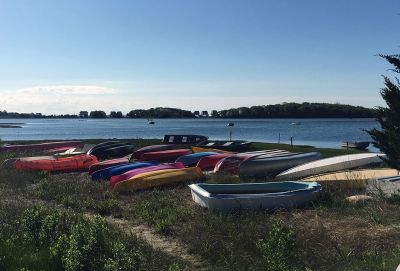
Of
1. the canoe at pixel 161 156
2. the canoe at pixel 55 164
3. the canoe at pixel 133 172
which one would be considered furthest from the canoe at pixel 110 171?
the canoe at pixel 161 156

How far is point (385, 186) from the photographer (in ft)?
33.2

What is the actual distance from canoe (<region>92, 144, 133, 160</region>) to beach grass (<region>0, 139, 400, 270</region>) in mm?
8348

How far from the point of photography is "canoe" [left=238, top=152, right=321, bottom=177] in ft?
46.6

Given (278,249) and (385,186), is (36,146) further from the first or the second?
(278,249)

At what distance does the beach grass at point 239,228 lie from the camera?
588 centimetres

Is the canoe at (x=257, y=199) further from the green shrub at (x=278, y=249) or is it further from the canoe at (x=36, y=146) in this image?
the canoe at (x=36, y=146)

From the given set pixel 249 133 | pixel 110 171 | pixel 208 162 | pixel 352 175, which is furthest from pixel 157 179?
pixel 249 133

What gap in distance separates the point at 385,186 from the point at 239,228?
4.13 metres

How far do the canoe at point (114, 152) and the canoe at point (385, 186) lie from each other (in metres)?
12.9

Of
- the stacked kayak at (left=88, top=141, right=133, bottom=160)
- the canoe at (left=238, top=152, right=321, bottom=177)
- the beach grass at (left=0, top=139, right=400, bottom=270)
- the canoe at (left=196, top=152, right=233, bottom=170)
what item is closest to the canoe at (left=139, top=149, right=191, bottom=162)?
the stacked kayak at (left=88, top=141, right=133, bottom=160)

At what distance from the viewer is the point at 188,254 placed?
6.72 m

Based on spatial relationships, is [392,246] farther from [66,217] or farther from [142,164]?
[142,164]

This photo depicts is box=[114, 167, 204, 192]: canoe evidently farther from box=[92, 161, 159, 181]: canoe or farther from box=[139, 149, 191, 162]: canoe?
box=[139, 149, 191, 162]: canoe

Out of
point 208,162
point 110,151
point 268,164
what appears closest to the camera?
point 268,164
